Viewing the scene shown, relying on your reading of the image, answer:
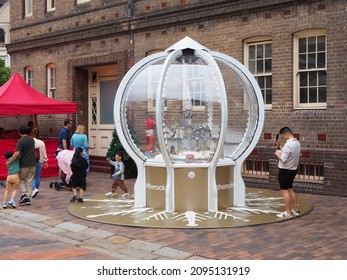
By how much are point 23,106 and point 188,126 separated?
7.67 meters

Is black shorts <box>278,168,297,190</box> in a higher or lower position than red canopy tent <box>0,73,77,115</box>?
lower

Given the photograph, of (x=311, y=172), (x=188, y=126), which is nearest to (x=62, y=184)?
(x=188, y=126)

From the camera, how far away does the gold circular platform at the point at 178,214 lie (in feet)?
30.1

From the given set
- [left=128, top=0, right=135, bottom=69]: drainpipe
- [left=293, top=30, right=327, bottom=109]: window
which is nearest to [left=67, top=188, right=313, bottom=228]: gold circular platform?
[left=293, top=30, right=327, bottom=109]: window

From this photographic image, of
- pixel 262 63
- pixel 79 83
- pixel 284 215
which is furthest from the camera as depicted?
pixel 79 83

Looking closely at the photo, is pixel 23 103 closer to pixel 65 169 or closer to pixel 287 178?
pixel 65 169

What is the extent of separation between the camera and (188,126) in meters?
10.8

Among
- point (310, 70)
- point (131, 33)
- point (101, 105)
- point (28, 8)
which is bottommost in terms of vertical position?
point (101, 105)

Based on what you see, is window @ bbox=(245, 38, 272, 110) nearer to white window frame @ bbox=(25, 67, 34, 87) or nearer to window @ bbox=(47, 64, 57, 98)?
window @ bbox=(47, 64, 57, 98)

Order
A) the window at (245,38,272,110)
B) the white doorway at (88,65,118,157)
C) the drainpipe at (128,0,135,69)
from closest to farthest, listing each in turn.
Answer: the window at (245,38,272,110) < the drainpipe at (128,0,135,69) < the white doorway at (88,65,118,157)

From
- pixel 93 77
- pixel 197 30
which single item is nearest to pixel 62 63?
pixel 93 77

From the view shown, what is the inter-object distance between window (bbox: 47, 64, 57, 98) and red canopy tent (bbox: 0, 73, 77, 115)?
3.39m

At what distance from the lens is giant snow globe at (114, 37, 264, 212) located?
396 inches

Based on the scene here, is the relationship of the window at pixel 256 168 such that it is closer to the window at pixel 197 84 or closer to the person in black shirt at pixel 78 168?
the window at pixel 197 84
